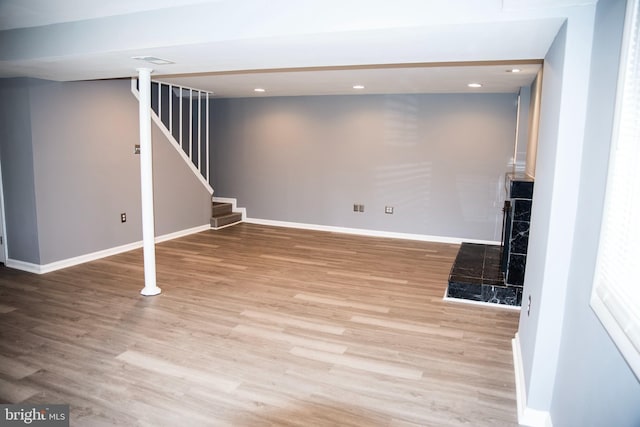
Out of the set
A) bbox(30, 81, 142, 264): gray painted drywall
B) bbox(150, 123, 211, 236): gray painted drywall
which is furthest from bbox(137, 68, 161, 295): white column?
bbox(150, 123, 211, 236): gray painted drywall

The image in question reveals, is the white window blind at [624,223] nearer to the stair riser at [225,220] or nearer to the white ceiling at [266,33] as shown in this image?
the white ceiling at [266,33]

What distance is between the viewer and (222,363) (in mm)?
3107

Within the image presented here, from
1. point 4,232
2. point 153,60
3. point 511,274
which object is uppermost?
point 153,60

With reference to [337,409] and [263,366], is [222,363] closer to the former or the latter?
[263,366]

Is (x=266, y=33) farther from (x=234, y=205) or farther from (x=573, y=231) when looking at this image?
(x=234, y=205)

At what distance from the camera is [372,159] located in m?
7.37

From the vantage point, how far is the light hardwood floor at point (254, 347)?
8.51 feet

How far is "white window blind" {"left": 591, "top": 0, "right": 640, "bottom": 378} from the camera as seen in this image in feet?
4.46

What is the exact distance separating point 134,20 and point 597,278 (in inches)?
134

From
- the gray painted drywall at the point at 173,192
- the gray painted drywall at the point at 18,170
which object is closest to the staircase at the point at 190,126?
the gray painted drywall at the point at 173,192

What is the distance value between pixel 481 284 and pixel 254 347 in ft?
7.85

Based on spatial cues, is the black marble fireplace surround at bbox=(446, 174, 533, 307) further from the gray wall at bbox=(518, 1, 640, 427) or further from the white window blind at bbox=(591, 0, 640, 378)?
the white window blind at bbox=(591, 0, 640, 378)

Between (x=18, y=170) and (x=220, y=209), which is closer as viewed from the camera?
(x=18, y=170)

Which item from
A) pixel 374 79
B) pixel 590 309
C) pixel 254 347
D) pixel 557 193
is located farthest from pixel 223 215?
pixel 590 309
